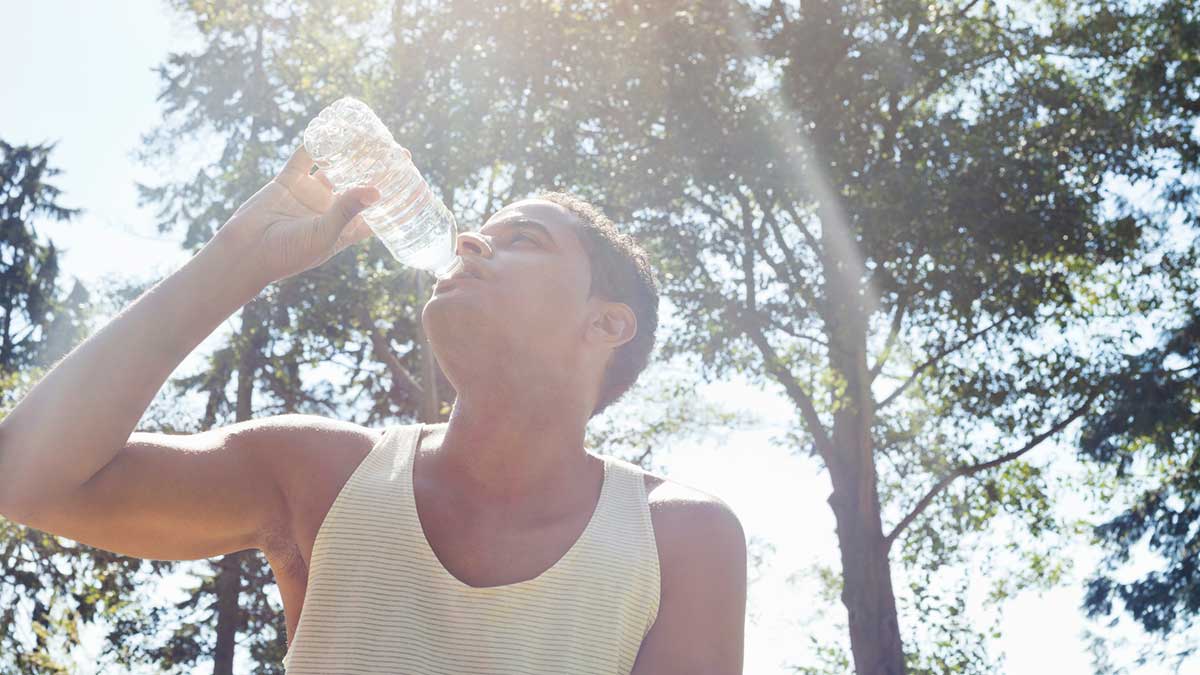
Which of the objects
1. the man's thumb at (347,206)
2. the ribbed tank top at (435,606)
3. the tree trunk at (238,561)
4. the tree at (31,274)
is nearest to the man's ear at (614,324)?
the ribbed tank top at (435,606)

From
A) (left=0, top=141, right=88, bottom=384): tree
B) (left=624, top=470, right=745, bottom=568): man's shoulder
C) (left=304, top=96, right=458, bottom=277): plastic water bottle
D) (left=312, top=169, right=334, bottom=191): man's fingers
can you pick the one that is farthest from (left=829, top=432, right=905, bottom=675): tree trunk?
(left=0, top=141, right=88, bottom=384): tree

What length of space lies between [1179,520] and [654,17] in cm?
947

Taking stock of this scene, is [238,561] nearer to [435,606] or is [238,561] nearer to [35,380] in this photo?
[35,380]

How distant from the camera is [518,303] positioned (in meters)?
2.84

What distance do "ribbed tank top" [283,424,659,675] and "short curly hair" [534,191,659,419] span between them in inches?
26.9

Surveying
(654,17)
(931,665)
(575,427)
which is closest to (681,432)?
(931,665)

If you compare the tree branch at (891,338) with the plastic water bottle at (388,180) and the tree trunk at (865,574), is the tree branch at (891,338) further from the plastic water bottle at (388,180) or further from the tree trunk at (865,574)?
the plastic water bottle at (388,180)

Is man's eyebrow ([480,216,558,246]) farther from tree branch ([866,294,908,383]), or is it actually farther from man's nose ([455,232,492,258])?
tree branch ([866,294,908,383])

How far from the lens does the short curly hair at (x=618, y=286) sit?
10.3 ft

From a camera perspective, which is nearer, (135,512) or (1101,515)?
(135,512)

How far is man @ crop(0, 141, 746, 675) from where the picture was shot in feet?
7.43

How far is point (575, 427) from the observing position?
114 inches

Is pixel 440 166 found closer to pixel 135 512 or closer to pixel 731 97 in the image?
pixel 731 97

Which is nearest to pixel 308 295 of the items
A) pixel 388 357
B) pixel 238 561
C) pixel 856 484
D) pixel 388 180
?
pixel 388 357
